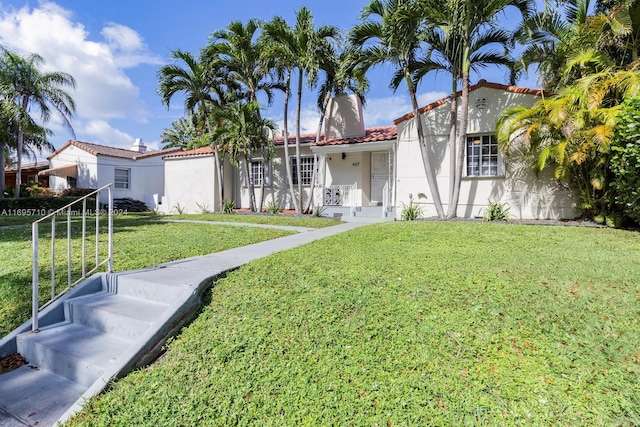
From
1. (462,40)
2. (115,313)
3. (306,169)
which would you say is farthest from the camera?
(306,169)

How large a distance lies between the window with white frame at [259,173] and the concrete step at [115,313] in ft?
43.7

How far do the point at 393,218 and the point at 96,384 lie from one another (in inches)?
450

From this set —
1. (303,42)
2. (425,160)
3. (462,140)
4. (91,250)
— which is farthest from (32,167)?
(462,140)

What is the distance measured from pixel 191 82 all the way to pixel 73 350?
1539cm

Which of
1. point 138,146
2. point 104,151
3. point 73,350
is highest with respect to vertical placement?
point 138,146

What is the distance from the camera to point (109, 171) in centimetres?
2345

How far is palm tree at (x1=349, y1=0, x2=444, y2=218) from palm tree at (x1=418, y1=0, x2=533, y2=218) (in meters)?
0.45

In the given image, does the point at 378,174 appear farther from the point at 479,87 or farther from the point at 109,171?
the point at 109,171

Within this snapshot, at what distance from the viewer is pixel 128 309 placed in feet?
13.2

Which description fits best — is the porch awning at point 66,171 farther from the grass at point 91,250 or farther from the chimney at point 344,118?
the chimney at point 344,118

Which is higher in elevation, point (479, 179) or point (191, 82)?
point (191, 82)

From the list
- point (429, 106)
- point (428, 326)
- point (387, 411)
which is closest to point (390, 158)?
point (429, 106)

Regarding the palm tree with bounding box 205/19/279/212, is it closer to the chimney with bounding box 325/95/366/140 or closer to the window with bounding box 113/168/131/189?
the chimney with bounding box 325/95/366/140

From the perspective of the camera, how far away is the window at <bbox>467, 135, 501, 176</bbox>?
11.9 meters
